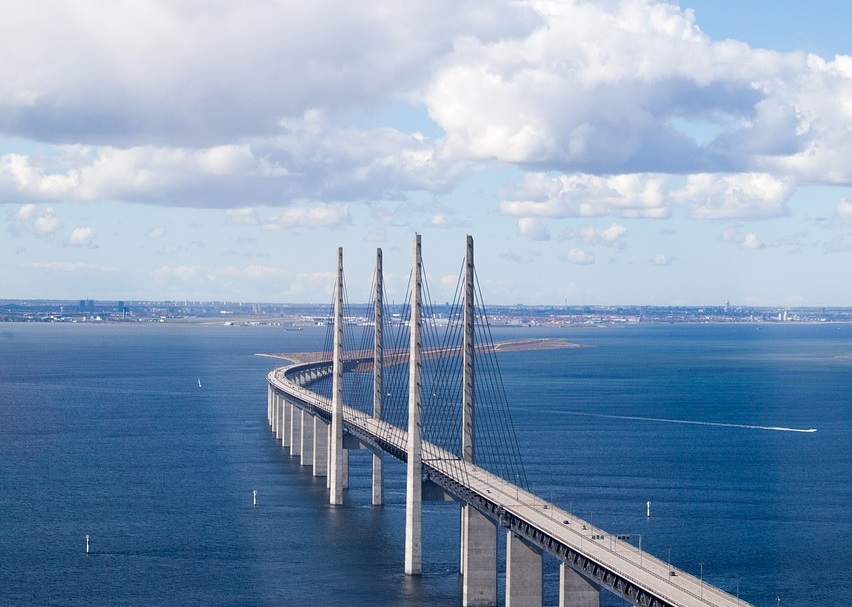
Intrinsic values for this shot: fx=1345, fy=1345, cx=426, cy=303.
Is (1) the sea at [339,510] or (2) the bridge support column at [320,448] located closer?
(1) the sea at [339,510]

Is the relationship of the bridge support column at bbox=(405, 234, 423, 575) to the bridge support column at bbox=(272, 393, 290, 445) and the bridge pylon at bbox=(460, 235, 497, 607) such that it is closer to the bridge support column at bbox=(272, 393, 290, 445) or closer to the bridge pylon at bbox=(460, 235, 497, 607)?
the bridge pylon at bbox=(460, 235, 497, 607)

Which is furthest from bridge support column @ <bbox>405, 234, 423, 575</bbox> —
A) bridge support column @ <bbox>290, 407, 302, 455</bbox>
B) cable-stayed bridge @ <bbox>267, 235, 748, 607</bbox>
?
bridge support column @ <bbox>290, 407, 302, 455</bbox>

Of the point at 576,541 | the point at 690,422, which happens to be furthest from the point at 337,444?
the point at 690,422

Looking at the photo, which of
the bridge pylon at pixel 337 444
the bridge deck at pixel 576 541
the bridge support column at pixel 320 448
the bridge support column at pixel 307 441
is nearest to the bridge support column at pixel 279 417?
the bridge support column at pixel 307 441

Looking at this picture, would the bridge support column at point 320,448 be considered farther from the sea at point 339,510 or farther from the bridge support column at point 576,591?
the bridge support column at point 576,591

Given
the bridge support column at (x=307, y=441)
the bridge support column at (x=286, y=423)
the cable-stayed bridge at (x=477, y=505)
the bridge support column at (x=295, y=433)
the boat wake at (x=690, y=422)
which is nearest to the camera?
the cable-stayed bridge at (x=477, y=505)

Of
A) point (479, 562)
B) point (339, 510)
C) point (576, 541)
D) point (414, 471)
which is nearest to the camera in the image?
point (576, 541)

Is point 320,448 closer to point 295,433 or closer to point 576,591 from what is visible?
point 295,433
